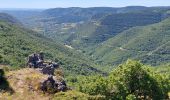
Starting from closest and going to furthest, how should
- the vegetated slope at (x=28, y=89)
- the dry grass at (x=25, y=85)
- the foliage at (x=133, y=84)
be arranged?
the vegetated slope at (x=28, y=89)
the dry grass at (x=25, y=85)
the foliage at (x=133, y=84)

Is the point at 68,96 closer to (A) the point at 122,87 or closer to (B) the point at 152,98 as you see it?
(A) the point at 122,87

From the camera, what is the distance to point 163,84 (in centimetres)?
12544

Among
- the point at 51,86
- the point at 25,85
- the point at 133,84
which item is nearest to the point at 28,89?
the point at 25,85

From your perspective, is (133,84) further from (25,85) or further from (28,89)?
(28,89)

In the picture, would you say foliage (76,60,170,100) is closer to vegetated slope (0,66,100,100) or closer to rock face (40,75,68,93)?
vegetated slope (0,66,100,100)

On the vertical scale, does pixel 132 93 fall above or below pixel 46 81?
below

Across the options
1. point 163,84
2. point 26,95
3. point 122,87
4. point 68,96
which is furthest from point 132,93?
point 26,95

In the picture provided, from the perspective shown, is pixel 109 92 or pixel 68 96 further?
pixel 109 92

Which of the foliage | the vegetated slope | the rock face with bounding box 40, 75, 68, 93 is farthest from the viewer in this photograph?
the foliage

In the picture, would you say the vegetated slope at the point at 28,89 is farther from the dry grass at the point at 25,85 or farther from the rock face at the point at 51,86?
the rock face at the point at 51,86

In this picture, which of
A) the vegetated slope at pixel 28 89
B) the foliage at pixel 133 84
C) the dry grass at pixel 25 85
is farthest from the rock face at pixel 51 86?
the foliage at pixel 133 84

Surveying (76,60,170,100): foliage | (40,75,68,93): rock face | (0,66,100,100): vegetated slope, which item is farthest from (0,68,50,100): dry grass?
(76,60,170,100): foliage

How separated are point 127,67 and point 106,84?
8223 mm

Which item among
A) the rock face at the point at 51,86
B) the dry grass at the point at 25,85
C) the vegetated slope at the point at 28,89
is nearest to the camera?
the vegetated slope at the point at 28,89
